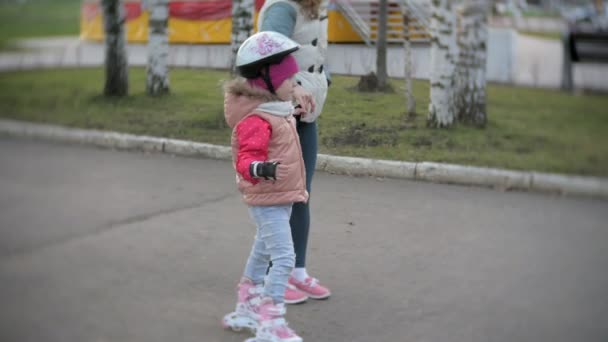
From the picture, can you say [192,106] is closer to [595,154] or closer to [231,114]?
[231,114]

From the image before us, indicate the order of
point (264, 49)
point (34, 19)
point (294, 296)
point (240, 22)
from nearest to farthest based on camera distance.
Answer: point (34, 19) < point (240, 22) < point (264, 49) < point (294, 296)

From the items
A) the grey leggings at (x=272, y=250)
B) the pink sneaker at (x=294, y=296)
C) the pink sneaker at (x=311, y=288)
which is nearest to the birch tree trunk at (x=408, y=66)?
the grey leggings at (x=272, y=250)

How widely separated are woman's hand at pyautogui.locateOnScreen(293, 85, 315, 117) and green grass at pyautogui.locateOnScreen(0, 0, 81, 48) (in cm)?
58

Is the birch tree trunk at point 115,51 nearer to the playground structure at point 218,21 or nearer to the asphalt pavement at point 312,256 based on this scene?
the playground structure at point 218,21

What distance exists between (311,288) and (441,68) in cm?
122

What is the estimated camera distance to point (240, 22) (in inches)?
75.4

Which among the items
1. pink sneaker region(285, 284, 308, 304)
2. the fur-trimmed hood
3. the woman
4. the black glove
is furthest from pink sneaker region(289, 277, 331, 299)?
the fur-trimmed hood

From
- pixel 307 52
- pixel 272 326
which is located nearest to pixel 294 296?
pixel 272 326

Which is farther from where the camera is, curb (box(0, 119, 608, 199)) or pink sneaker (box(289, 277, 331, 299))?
pink sneaker (box(289, 277, 331, 299))

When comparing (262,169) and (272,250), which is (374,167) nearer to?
(262,169)

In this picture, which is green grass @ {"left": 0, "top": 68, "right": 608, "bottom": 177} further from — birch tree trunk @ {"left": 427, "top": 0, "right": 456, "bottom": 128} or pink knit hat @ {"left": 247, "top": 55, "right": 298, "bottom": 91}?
pink knit hat @ {"left": 247, "top": 55, "right": 298, "bottom": 91}

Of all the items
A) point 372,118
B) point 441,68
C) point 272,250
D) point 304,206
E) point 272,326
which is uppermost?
point 441,68

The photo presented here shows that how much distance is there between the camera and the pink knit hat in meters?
2.13

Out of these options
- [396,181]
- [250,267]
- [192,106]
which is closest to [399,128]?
[396,181]
